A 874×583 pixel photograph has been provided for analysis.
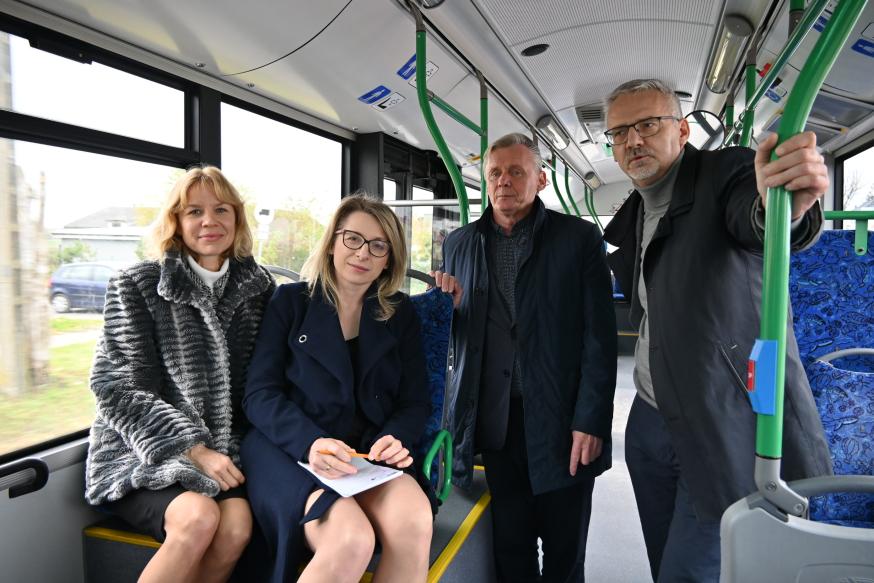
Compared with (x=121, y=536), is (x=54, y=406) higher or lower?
higher

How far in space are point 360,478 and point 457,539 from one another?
56 centimetres

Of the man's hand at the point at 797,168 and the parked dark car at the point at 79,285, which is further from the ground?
the man's hand at the point at 797,168

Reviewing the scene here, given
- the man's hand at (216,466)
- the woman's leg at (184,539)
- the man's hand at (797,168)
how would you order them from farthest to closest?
the man's hand at (216,466), the woman's leg at (184,539), the man's hand at (797,168)

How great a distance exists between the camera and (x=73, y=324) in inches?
90.5

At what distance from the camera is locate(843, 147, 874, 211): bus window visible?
4.44m

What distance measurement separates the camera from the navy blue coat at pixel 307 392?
5.37ft

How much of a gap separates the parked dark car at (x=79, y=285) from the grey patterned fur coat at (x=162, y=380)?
1.71 feet

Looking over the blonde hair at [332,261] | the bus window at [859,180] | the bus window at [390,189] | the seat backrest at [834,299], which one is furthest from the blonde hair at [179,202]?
the bus window at [859,180]

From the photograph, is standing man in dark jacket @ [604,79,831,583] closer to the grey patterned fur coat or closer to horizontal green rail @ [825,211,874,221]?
horizontal green rail @ [825,211,874,221]

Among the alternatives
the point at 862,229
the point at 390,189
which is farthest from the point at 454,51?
the point at 862,229

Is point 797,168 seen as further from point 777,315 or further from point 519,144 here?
point 519,144

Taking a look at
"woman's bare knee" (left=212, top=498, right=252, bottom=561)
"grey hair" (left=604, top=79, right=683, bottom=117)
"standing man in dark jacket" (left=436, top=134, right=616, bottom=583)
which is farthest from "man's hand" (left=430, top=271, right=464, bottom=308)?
"woman's bare knee" (left=212, top=498, right=252, bottom=561)

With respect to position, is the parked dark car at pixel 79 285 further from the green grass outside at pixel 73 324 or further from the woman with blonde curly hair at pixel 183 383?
the woman with blonde curly hair at pixel 183 383

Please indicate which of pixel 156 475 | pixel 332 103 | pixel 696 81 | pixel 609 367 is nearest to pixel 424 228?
pixel 332 103
